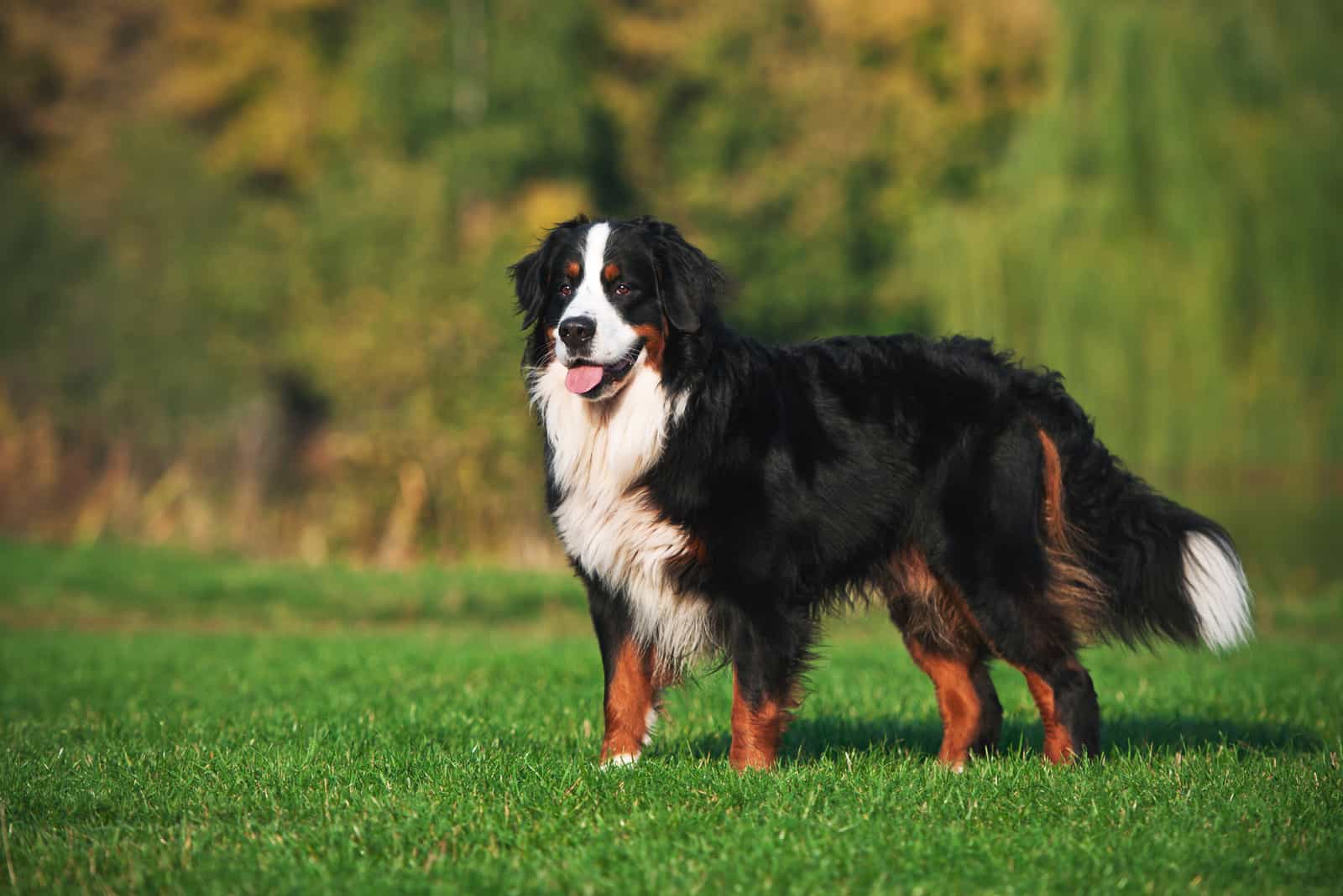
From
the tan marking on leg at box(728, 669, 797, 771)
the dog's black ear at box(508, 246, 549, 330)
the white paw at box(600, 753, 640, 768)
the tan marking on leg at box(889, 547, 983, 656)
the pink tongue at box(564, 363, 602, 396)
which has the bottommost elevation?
the white paw at box(600, 753, 640, 768)

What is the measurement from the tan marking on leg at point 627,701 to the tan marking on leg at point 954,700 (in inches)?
54.7

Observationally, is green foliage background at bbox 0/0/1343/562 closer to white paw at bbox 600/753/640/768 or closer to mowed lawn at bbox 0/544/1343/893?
mowed lawn at bbox 0/544/1343/893

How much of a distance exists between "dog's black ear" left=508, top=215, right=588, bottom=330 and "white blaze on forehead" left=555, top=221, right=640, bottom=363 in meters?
0.24

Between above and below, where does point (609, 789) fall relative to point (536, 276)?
below

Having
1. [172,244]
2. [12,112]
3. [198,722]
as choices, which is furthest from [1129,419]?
[12,112]

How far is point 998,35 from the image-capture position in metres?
33.0

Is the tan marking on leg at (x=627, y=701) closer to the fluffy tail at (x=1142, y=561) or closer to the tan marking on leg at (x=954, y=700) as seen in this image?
the tan marking on leg at (x=954, y=700)

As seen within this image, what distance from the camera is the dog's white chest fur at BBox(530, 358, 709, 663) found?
5805mm

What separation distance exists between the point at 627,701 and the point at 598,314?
1625mm

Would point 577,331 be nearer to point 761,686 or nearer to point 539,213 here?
point 761,686

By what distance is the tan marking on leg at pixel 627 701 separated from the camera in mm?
6039

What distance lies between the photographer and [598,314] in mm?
5762

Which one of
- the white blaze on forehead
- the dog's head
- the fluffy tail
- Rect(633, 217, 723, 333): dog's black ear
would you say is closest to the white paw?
the dog's head

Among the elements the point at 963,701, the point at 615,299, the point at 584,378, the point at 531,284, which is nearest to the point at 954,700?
the point at 963,701
